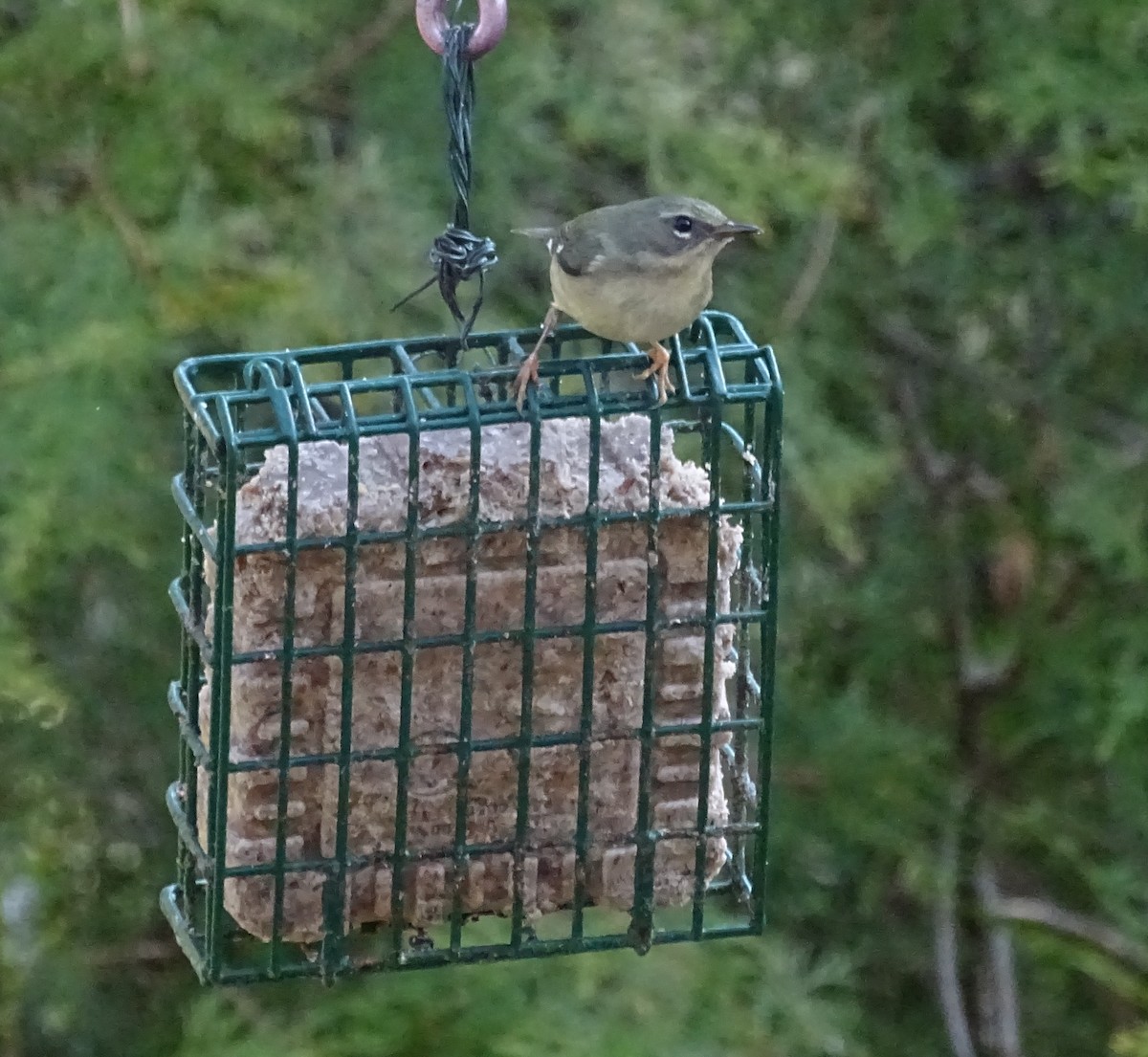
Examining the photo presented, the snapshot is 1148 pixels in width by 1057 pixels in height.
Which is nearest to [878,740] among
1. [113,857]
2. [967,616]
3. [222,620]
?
[967,616]

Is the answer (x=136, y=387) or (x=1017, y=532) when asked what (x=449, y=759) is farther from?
(x=1017, y=532)

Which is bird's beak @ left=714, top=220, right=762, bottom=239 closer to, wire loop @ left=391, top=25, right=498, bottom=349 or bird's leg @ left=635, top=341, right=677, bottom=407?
bird's leg @ left=635, top=341, right=677, bottom=407

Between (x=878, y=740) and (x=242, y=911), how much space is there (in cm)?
235

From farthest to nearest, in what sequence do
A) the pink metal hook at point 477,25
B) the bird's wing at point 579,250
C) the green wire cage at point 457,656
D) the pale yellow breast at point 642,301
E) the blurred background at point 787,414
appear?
the blurred background at point 787,414 < the bird's wing at point 579,250 < the pale yellow breast at point 642,301 < the green wire cage at point 457,656 < the pink metal hook at point 477,25

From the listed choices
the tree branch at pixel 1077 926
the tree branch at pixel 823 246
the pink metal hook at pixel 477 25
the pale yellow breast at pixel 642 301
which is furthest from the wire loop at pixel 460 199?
the tree branch at pixel 1077 926

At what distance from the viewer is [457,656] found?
7.50 ft

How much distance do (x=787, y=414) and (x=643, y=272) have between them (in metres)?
1.62

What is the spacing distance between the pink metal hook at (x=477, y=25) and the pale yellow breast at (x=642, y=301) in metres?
0.40

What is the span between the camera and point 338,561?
2.22m

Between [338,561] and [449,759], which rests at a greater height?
[338,561]

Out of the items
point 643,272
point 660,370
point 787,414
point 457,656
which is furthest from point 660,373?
point 787,414

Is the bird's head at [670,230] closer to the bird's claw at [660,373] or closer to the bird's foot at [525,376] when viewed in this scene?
the bird's claw at [660,373]

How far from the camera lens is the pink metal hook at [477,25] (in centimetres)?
208

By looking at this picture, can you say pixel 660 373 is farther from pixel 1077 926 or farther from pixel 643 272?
pixel 1077 926
